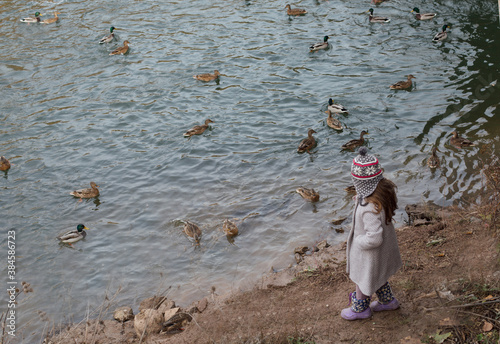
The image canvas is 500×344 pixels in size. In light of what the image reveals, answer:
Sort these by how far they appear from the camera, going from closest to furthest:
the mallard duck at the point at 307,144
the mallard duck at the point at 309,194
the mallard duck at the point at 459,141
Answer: the mallard duck at the point at 309,194 → the mallard duck at the point at 459,141 → the mallard duck at the point at 307,144

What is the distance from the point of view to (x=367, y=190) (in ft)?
18.7

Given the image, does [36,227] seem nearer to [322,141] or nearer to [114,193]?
[114,193]

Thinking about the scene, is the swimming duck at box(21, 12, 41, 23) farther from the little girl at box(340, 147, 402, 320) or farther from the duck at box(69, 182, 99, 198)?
the little girl at box(340, 147, 402, 320)

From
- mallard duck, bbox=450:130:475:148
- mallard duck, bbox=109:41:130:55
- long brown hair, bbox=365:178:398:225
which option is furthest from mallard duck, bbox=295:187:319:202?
mallard duck, bbox=109:41:130:55

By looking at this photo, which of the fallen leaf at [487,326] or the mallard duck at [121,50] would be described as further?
the mallard duck at [121,50]

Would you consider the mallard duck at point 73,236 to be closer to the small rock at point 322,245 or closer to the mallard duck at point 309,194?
the mallard duck at point 309,194

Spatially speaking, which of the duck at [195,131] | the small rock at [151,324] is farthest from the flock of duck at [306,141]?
the small rock at [151,324]

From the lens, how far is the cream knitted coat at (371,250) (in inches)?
224

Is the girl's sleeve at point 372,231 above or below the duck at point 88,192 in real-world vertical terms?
above

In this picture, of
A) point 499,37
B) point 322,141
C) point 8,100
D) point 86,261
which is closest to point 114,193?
point 86,261

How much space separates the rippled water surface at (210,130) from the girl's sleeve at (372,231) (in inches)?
98.0

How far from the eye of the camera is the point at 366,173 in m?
5.60

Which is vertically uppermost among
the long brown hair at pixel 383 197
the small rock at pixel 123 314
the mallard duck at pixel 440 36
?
the long brown hair at pixel 383 197

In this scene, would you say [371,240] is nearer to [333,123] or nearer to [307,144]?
[307,144]
